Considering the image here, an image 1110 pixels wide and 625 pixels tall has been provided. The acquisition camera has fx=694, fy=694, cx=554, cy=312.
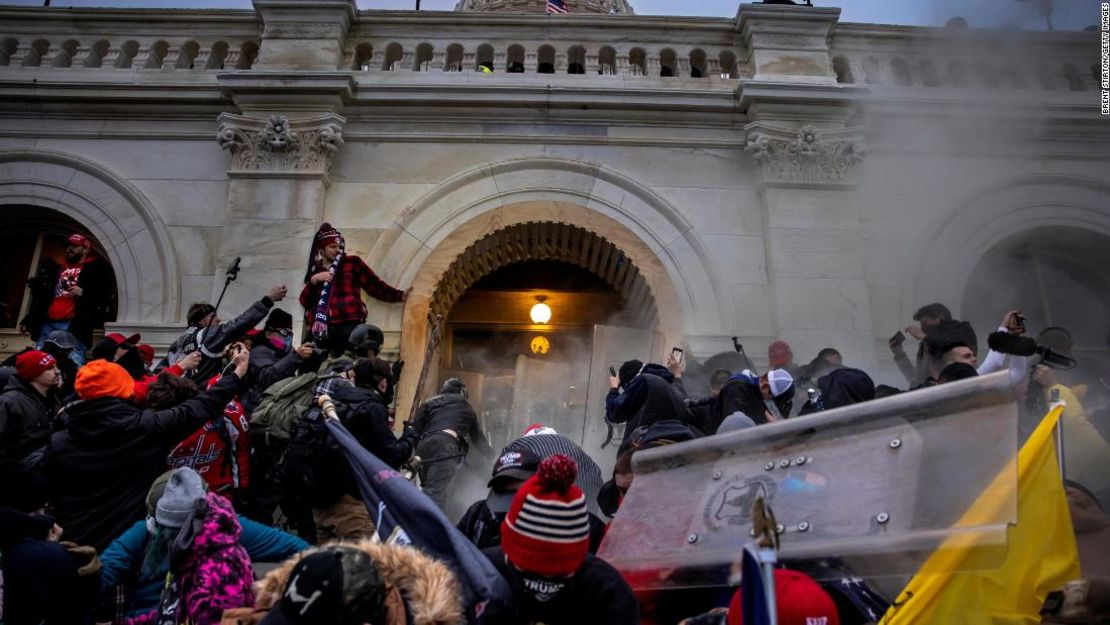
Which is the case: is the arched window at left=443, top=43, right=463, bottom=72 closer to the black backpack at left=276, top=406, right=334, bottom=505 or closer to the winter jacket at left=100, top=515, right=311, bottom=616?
the black backpack at left=276, top=406, right=334, bottom=505

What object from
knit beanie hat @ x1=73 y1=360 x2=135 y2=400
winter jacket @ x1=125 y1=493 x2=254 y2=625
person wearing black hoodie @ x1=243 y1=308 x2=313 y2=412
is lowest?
winter jacket @ x1=125 y1=493 x2=254 y2=625

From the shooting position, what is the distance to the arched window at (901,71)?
965 cm

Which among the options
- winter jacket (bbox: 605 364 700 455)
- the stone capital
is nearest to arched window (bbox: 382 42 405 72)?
the stone capital

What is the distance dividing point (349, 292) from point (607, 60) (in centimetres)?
502

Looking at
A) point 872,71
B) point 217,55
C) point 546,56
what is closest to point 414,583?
point 546,56

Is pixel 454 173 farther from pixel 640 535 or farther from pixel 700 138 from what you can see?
pixel 640 535

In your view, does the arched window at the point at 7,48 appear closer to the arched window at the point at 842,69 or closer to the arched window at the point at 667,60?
the arched window at the point at 667,60

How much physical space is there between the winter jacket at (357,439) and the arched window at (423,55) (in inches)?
248

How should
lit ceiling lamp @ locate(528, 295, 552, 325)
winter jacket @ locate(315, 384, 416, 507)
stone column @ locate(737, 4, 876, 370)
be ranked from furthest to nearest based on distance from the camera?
lit ceiling lamp @ locate(528, 295, 552, 325) → stone column @ locate(737, 4, 876, 370) → winter jacket @ locate(315, 384, 416, 507)

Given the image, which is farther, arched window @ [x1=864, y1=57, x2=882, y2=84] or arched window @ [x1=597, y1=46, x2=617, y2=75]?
arched window @ [x1=597, y1=46, x2=617, y2=75]

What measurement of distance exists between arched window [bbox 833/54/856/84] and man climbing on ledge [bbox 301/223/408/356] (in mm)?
6856

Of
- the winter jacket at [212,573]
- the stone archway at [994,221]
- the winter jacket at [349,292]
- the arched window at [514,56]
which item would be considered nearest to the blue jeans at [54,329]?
the winter jacket at [349,292]

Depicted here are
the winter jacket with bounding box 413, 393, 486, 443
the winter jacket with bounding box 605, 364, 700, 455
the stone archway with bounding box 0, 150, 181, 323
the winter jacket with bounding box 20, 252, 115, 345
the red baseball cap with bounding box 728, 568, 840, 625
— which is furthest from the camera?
the stone archway with bounding box 0, 150, 181, 323

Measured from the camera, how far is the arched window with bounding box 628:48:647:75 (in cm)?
967
